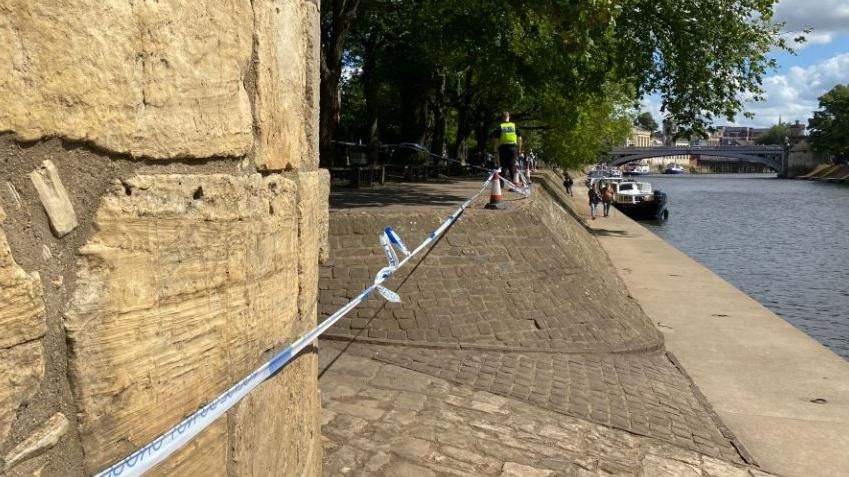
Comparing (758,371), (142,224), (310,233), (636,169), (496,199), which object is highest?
(142,224)

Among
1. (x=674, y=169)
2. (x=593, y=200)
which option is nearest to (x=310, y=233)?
(x=593, y=200)

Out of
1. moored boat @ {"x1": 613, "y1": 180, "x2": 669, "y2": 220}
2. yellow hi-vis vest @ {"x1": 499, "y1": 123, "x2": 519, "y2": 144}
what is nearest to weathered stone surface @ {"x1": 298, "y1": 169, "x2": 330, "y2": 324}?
yellow hi-vis vest @ {"x1": 499, "y1": 123, "x2": 519, "y2": 144}

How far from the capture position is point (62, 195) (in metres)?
1.32

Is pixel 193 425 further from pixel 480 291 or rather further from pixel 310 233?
pixel 480 291

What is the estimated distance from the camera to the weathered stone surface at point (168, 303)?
1.40 meters

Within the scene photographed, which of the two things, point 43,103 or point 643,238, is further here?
A: point 643,238

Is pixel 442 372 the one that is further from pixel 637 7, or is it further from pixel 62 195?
pixel 637 7

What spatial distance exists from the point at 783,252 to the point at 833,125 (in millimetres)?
82188

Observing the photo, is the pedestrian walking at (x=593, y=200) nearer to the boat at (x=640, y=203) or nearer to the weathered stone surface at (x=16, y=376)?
the boat at (x=640, y=203)

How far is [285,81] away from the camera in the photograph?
2.09 m

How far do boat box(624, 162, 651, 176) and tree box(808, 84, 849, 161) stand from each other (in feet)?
99.8

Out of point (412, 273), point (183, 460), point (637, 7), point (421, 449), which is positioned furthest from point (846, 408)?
point (637, 7)

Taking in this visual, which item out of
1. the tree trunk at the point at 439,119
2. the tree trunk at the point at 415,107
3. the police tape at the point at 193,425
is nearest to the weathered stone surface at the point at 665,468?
the police tape at the point at 193,425

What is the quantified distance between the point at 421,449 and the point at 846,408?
5.44 m
